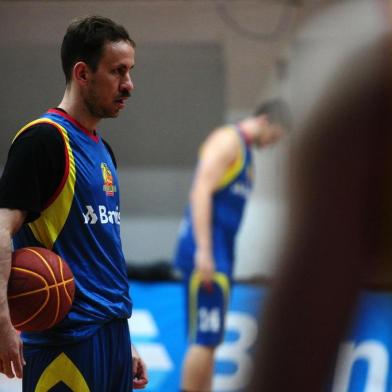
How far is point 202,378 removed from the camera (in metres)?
4.65

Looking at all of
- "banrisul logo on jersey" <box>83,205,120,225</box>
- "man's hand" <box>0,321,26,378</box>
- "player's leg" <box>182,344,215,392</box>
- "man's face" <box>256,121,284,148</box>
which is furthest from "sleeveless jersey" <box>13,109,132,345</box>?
"man's face" <box>256,121,284,148</box>

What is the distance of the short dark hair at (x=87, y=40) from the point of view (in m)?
2.47

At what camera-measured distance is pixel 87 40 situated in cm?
247

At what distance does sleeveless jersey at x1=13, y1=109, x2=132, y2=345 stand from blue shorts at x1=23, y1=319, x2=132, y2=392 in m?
0.03

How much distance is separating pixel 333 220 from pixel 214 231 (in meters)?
3.87

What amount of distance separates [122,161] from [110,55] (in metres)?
3.05

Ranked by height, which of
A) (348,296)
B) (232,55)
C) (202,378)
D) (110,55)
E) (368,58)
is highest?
(232,55)

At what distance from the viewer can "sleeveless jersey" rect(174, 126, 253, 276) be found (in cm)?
499

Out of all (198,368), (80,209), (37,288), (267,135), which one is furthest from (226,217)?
(37,288)

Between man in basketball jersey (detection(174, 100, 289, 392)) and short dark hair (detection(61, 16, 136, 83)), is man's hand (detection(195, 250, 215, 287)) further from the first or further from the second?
short dark hair (detection(61, 16, 136, 83))

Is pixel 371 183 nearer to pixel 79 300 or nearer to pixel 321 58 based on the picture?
pixel 321 58

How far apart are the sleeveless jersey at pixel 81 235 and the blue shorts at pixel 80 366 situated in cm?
3

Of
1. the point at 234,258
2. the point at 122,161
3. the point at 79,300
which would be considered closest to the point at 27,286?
the point at 79,300

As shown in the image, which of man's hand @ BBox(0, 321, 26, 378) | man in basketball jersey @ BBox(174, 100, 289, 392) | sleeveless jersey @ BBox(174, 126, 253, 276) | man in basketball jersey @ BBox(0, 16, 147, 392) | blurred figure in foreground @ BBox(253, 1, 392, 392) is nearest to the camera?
blurred figure in foreground @ BBox(253, 1, 392, 392)
